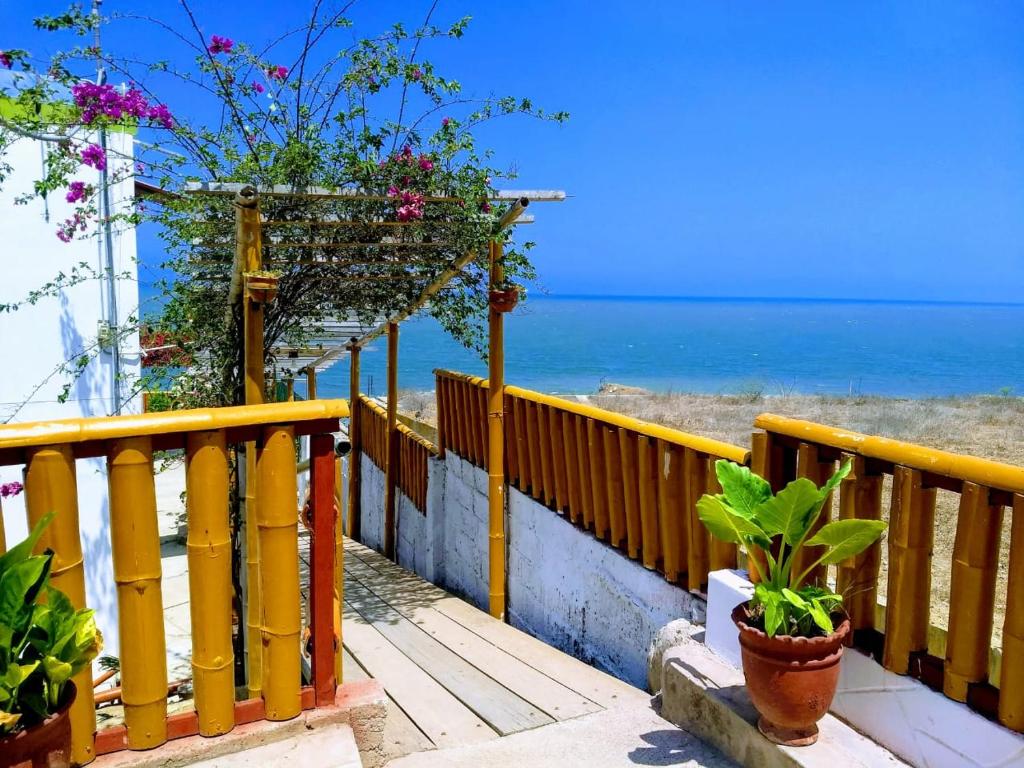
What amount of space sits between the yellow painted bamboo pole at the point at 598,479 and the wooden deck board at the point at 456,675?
3.52 feet

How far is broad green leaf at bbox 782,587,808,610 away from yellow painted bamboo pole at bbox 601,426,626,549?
2064mm

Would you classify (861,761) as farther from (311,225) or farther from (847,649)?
(311,225)

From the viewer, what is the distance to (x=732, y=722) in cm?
250

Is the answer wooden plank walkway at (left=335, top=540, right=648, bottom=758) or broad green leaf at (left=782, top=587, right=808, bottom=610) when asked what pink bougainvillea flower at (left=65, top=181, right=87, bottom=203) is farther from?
broad green leaf at (left=782, top=587, right=808, bottom=610)

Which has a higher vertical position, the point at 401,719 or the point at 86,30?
the point at 86,30

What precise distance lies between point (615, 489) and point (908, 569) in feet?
6.93

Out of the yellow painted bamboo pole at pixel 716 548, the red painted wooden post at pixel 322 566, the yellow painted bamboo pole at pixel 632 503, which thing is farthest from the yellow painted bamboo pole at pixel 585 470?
the red painted wooden post at pixel 322 566

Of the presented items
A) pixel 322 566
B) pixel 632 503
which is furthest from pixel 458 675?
pixel 322 566

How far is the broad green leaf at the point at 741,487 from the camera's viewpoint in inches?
93.7

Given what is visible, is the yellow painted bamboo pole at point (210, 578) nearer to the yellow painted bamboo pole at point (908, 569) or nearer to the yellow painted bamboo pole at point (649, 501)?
the yellow painted bamboo pole at point (908, 569)

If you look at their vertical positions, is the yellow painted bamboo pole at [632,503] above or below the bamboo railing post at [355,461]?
above

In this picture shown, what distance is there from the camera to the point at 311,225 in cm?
452

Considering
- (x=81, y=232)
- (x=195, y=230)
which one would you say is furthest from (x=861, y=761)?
(x=81, y=232)

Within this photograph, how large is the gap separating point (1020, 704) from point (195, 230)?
4.58 m
